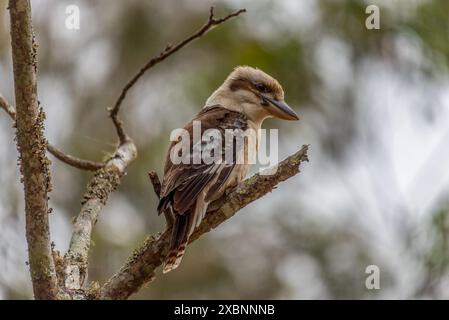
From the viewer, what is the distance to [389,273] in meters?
7.89

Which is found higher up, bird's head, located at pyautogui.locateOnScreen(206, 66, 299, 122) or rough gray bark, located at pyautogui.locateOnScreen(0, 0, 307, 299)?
bird's head, located at pyautogui.locateOnScreen(206, 66, 299, 122)

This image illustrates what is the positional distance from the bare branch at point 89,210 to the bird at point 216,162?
23 centimetres

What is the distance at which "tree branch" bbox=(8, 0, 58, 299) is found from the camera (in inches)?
123

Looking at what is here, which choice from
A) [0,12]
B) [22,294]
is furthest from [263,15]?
[22,294]

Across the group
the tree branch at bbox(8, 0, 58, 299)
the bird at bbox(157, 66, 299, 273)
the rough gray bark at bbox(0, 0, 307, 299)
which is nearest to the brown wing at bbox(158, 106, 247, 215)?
the bird at bbox(157, 66, 299, 273)

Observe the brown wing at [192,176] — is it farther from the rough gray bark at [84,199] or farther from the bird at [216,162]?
the rough gray bark at [84,199]

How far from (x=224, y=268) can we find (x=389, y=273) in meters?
2.94

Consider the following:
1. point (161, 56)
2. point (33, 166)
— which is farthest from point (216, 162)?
point (33, 166)

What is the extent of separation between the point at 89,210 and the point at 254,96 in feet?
4.63

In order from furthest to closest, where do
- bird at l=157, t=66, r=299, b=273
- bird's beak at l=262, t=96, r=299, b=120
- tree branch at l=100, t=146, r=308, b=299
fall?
1. bird's beak at l=262, t=96, r=299, b=120
2. bird at l=157, t=66, r=299, b=273
3. tree branch at l=100, t=146, r=308, b=299

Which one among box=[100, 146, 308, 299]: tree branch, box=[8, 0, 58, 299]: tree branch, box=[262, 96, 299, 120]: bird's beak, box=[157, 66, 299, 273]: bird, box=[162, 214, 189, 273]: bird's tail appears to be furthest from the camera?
box=[262, 96, 299, 120]: bird's beak

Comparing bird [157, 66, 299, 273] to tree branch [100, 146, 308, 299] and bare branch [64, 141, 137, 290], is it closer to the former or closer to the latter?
tree branch [100, 146, 308, 299]

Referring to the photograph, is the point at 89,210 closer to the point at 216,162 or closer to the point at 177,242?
the point at 177,242

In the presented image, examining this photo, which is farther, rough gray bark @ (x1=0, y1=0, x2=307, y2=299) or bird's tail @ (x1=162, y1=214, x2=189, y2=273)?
bird's tail @ (x1=162, y1=214, x2=189, y2=273)
